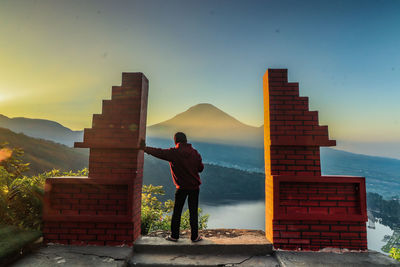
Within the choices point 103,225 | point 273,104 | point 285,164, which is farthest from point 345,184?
point 103,225

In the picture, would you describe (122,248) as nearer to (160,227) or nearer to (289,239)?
(160,227)

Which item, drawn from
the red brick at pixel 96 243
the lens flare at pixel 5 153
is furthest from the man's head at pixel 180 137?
the lens flare at pixel 5 153

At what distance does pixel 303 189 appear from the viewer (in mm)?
3979

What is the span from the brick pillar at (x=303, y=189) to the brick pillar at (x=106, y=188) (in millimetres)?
2329

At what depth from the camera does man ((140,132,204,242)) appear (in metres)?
3.96

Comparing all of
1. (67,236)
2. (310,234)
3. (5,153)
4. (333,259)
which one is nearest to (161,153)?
(67,236)

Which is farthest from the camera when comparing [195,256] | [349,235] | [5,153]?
[5,153]

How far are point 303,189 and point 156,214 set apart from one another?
389 centimetres

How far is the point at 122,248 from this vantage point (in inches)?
151

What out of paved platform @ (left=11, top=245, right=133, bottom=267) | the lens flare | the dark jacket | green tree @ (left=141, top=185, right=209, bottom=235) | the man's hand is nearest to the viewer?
paved platform @ (left=11, top=245, right=133, bottom=267)

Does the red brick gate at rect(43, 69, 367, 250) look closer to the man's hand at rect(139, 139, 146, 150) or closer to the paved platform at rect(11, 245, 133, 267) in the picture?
the man's hand at rect(139, 139, 146, 150)

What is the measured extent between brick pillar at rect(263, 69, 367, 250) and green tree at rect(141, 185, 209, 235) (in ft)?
9.56

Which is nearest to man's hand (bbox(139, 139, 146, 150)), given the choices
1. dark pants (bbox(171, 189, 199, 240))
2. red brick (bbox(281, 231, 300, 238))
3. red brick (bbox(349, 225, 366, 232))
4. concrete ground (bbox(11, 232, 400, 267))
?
dark pants (bbox(171, 189, 199, 240))

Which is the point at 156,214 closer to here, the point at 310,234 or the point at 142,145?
the point at 142,145
